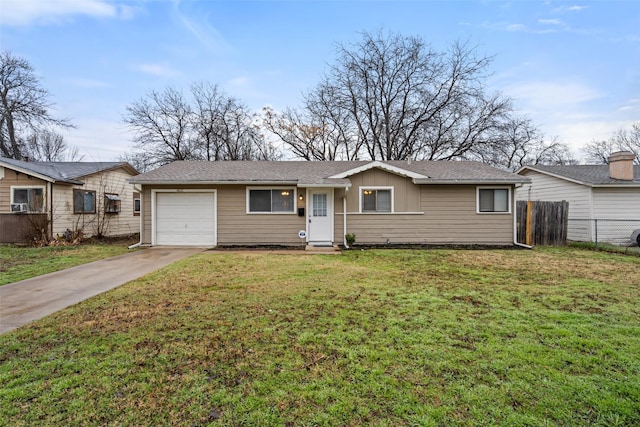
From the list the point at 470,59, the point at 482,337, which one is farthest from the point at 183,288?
the point at 470,59

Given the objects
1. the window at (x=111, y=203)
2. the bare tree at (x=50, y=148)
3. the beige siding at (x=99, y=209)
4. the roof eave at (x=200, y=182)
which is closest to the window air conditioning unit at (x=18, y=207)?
the beige siding at (x=99, y=209)

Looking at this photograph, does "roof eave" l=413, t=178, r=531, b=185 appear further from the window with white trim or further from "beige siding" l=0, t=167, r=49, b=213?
the window with white trim

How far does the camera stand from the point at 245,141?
24.1m

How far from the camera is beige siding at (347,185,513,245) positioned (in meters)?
10.9

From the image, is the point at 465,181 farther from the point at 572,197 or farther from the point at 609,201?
the point at 609,201

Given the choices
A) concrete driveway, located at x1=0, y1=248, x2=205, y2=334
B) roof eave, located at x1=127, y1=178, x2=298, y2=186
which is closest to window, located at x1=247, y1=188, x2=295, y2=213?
roof eave, located at x1=127, y1=178, x2=298, y2=186

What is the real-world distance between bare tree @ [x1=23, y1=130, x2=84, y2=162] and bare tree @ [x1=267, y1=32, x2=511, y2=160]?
24042 mm

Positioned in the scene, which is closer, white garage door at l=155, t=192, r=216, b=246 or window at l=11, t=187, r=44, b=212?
white garage door at l=155, t=192, r=216, b=246

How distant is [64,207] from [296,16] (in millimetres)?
12768

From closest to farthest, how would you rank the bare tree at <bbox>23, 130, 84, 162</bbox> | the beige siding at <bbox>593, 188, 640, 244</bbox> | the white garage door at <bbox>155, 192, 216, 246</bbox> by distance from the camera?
1. the white garage door at <bbox>155, 192, 216, 246</bbox>
2. the beige siding at <bbox>593, 188, 640, 244</bbox>
3. the bare tree at <bbox>23, 130, 84, 162</bbox>

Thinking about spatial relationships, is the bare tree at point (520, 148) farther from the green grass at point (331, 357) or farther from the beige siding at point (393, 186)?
the green grass at point (331, 357)

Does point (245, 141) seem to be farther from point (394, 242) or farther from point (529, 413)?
point (529, 413)

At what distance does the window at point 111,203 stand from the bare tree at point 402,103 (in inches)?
501

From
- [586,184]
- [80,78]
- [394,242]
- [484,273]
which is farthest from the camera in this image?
[80,78]
